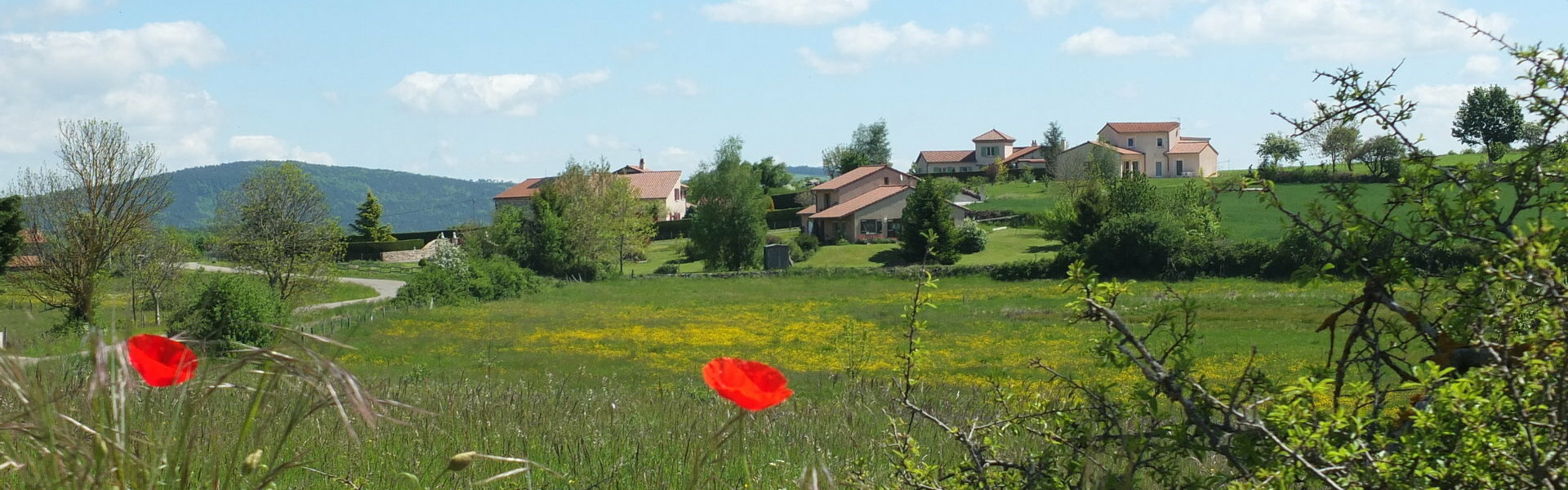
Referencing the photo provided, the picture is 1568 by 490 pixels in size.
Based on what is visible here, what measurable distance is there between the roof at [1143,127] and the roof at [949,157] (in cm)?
1910

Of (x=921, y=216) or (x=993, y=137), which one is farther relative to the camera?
(x=993, y=137)

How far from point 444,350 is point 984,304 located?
1907 cm

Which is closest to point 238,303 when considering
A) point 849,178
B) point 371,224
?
point 849,178

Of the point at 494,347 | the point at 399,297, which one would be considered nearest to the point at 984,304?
the point at 494,347

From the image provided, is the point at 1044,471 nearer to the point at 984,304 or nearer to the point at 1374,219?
the point at 1374,219

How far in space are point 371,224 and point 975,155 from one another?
7326cm

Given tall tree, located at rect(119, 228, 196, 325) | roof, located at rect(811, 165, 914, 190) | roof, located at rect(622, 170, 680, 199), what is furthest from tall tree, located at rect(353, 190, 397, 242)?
tall tree, located at rect(119, 228, 196, 325)

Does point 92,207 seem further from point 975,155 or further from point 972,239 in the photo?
point 975,155

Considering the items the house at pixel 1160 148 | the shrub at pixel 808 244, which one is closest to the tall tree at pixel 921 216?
the shrub at pixel 808 244

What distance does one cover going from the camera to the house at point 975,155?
13238cm

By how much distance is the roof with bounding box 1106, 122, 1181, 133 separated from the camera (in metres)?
118

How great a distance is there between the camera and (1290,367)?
21.0 metres

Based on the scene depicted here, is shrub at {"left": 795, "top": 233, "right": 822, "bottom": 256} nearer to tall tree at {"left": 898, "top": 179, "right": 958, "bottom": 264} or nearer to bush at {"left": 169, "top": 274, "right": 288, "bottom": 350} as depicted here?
tall tree at {"left": 898, "top": 179, "right": 958, "bottom": 264}

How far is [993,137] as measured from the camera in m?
134
